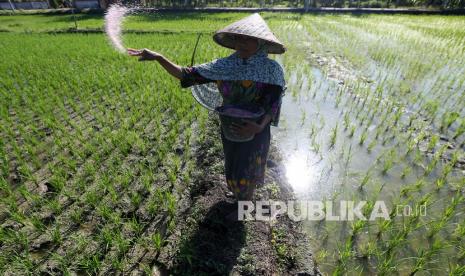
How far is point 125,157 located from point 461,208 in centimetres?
329

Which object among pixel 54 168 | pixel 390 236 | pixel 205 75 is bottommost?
pixel 390 236

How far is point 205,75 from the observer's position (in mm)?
1780

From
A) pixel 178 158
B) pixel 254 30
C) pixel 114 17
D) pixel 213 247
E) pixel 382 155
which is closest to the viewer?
pixel 254 30

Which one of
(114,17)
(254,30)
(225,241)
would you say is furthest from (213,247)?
(114,17)

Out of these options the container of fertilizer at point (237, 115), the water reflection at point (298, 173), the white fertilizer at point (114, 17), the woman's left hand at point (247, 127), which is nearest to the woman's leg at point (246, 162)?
the container of fertilizer at point (237, 115)

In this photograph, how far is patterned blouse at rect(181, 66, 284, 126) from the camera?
1.72 meters

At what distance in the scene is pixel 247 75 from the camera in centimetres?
166

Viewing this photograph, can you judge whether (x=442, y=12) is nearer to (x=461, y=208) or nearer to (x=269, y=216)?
(x=461, y=208)

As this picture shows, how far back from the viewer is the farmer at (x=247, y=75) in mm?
1645

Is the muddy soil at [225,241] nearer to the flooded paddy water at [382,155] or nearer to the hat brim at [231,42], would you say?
the flooded paddy water at [382,155]

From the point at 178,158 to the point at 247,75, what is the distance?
62.5 inches

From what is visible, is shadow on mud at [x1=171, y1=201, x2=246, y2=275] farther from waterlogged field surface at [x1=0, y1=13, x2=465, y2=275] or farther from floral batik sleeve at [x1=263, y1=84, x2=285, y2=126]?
floral batik sleeve at [x1=263, y1=84, x2=285, y2=126]

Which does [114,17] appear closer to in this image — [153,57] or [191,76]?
[153,57]

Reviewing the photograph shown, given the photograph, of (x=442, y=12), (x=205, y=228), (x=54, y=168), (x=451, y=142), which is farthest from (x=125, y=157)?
(x=442, y=12)
